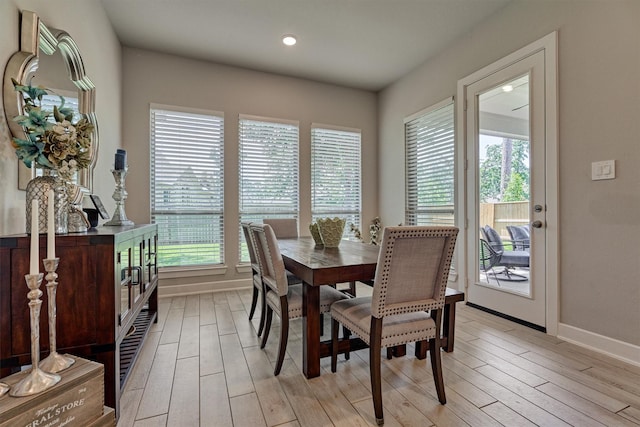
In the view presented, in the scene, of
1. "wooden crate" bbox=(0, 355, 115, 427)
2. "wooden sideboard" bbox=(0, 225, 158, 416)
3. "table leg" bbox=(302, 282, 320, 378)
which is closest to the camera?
"wooden crate" bbox=(0, 355, 115, 427)

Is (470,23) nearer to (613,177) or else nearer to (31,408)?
(613,177)

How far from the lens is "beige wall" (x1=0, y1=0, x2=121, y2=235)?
1449 millimetres

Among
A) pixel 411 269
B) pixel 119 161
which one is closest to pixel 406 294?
pixel 411 269

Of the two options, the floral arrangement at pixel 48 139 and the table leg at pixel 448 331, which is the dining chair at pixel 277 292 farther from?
the floral arrangement at pixel 48 139

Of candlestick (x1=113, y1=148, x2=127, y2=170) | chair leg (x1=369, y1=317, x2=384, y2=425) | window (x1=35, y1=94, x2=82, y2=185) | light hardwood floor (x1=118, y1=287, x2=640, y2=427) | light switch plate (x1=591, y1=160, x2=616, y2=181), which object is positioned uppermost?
window (x1=35, y1=94, x2=82, y2=185)

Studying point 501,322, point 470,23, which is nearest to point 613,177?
point 501,322

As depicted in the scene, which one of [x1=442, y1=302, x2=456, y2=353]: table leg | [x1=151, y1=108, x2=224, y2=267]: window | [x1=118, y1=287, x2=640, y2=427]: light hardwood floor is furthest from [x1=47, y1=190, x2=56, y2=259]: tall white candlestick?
[x1=151, y1=108, x2=224, y2=267]: window

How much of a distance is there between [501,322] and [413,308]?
176 centimetres

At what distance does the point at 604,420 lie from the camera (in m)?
1.47

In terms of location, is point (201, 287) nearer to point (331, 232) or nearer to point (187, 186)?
point (187, 186)

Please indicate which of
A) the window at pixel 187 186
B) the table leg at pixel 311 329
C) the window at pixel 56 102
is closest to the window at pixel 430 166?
the table leg at pixel 311 329

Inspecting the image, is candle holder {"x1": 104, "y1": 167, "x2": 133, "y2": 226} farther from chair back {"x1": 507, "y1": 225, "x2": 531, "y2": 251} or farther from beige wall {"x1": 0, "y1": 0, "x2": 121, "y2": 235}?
Result: chair back {"x1": 507, "y1": 225, "x2": 531, "y2": 251}

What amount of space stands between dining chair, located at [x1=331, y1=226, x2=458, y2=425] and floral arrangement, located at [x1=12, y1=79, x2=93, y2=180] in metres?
1.61

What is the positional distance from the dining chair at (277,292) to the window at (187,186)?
1.93 m
